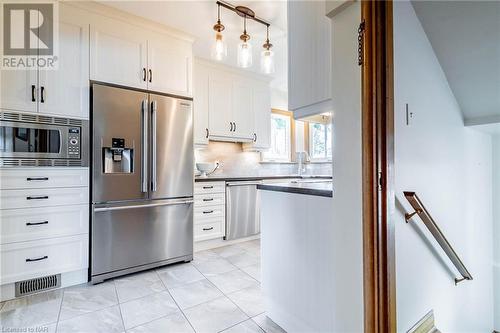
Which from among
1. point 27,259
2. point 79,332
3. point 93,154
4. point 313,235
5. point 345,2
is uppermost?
point 345,2

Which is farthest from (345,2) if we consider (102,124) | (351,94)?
(102,124)

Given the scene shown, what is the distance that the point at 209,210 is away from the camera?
3.29 meters

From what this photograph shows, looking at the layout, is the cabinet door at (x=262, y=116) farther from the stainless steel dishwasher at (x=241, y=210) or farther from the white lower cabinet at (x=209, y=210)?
the white lower cabinet at (x=209, y=210)

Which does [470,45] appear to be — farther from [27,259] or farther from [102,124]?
[27,259]

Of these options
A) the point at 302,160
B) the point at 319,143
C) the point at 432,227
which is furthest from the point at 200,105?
the point at 432,227

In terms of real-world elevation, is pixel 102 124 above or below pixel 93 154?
above

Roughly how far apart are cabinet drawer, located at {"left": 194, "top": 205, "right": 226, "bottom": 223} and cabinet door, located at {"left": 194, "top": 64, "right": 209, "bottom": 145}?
3.12 ft

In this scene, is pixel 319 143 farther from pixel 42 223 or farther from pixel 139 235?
pixel 42 223

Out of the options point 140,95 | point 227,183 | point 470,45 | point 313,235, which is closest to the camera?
point 313,235

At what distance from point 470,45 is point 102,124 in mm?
2970

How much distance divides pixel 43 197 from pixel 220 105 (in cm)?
242

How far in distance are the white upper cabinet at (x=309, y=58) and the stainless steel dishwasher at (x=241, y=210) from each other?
203 cm

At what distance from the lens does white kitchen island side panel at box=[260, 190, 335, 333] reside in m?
1.28

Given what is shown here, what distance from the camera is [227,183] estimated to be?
3441 millimetres
